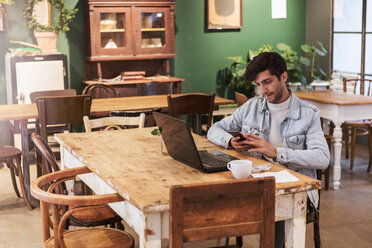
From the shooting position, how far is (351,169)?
6043 millimetres

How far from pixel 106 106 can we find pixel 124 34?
6.74 feet

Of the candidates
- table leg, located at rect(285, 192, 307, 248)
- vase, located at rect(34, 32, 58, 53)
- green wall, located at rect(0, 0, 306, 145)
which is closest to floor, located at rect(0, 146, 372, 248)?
table leg, located at rect(285, 192, 307, 248)

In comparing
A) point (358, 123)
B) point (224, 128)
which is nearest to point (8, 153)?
point (224, 128)

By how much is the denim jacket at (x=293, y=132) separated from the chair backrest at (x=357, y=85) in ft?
12.1

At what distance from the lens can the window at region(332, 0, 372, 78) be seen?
7.18 metres

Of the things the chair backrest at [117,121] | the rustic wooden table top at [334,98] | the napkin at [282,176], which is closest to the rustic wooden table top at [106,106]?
the rustic wooden table top at [334,98]

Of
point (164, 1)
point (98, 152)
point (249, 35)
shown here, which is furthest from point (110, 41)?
point (98, 152)

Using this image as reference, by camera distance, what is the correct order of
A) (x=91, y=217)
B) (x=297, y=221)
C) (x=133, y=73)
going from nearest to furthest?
1. (x=297, y=221)
2. (x=91, y=217)
3. (x=133, y=73)

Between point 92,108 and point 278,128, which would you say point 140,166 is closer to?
point 278,128

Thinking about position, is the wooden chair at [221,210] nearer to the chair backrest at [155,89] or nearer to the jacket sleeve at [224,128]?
the jacket sleeve at [224,128]

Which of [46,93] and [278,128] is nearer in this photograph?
[278,128]

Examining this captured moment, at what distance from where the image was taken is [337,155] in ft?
Result: 17.2

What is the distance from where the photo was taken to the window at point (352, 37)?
718cm

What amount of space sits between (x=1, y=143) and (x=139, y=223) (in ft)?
17.4
